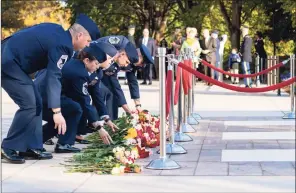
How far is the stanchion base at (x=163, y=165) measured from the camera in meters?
8.48

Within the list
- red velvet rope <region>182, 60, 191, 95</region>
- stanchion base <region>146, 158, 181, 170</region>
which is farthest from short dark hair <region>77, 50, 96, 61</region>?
red velvet rope <region>182, 60, 191, 95</region>

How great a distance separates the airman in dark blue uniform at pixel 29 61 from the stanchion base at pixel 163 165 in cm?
137

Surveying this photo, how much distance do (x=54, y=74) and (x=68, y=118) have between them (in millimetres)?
1521

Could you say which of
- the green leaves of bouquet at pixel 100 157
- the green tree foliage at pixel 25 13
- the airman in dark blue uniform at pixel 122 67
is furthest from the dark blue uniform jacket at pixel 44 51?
the green tree foliage at pixel 25 13

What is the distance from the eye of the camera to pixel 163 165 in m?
8.50

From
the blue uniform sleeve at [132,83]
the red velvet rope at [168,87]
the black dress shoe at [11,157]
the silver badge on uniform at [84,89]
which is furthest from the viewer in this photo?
the blue uniform sleeve at [132,83]

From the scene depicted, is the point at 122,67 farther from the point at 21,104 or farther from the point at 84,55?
the point at 21,104

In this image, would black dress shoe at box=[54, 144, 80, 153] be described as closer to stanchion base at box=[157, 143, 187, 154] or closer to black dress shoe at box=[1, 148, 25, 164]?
black dress shoe at box=[1, 148, 25, 164]

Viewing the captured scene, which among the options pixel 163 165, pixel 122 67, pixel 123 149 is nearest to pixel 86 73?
pixel 123 149

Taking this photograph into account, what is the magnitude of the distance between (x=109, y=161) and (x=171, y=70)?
137 cm

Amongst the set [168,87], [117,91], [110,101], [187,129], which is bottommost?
[187,129]

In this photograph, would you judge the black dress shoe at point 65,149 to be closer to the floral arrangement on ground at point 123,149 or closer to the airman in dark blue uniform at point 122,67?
the floral arrangement on ground at point 123,149

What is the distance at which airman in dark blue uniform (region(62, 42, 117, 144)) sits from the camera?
944cm

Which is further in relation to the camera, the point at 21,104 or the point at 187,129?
the point at 187,129
